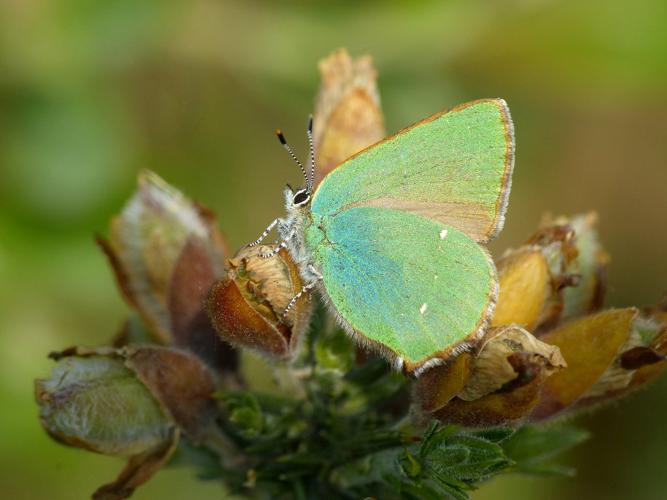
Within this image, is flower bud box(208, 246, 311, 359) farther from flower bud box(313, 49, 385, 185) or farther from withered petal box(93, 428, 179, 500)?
flower bud box(313, 49, 385, 185)

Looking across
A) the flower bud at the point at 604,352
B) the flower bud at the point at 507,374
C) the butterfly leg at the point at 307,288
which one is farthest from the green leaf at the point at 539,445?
the butterfly leg at the point at 307,288

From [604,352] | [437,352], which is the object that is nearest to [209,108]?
[437,352]

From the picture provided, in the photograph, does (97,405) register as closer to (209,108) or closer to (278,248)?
(278,248)

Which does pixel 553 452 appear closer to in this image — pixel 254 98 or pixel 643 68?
pixel 643 68

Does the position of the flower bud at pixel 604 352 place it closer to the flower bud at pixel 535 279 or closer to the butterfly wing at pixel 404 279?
the flower bud at pixel 535 279

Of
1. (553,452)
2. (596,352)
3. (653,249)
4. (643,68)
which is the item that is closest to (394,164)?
(596,352)
